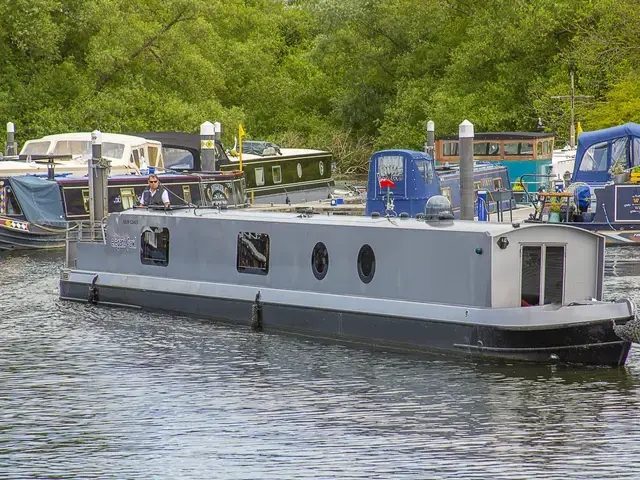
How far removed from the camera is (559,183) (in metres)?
37.4

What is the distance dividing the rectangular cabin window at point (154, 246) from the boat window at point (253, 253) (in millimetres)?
1918

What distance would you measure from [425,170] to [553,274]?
1605 cm

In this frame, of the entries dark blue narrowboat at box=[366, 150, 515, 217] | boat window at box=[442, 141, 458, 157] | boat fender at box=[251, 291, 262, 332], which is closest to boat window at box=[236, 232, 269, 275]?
boat fender at box=[251, 291, 262, 332]

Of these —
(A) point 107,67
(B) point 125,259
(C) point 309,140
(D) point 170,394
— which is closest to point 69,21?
(A) point 107,67

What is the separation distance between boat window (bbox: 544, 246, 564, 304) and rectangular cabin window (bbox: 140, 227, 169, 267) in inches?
308

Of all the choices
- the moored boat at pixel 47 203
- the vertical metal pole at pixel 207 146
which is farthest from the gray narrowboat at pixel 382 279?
the vertical metal pole at pixel 207 146

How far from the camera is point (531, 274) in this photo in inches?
698

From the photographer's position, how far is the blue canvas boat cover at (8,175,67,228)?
35.0 meters

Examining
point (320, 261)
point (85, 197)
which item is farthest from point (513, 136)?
point (320, 261)

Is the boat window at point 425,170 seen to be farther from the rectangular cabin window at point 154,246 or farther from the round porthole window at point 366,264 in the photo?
the round porthole window at point 366,264

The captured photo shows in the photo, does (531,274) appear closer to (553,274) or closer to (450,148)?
(553,274)

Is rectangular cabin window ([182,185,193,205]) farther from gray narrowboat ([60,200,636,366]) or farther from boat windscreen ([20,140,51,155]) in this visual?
gray narrowboat ([60,200,636,366])

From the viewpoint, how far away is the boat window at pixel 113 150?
3825cm

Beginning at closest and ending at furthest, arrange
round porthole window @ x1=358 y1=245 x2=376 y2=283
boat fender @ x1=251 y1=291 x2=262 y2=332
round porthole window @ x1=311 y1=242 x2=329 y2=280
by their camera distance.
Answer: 1. round porthole window @ x1=358 y1=245 x2=376 y2=283
2. round porthole window @ x1=311 y1=242 x2=329 y2=280
3. boat fender @ x1=251 y1=291 x2=262 y2=332
